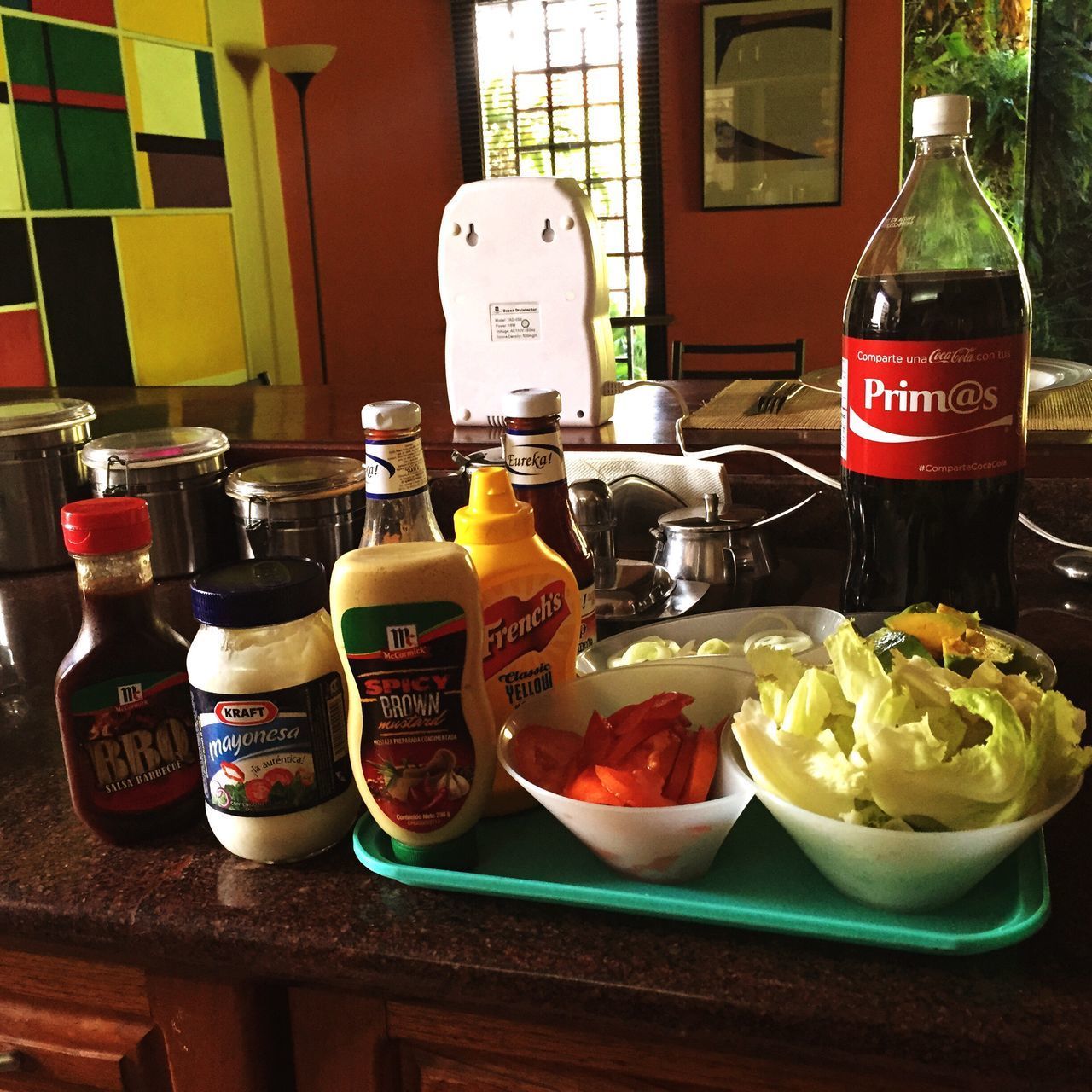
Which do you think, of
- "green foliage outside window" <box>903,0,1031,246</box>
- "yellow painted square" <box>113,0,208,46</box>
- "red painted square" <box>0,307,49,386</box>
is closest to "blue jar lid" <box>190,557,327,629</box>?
"red painted square" <box>0,307,49,386</box>

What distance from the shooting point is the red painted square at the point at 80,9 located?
3.48 m

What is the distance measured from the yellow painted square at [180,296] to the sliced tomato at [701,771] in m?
3.58

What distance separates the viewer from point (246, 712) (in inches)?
23.3

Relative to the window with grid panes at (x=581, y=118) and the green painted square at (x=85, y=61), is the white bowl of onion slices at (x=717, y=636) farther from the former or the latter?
the window with grid panes at (x=581, y=118)

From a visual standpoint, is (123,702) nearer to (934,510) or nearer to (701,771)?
(701,771)

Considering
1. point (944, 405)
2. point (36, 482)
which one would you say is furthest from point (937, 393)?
point (36, 482)

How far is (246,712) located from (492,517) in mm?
179

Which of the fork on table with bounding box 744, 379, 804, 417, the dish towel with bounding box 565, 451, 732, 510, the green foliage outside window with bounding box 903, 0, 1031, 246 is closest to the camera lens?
the dish towel with bounding box 565, 451, 732, 510

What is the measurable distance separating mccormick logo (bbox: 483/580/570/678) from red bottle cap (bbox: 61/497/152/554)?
21 centimetres

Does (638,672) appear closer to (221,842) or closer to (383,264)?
(221,842)

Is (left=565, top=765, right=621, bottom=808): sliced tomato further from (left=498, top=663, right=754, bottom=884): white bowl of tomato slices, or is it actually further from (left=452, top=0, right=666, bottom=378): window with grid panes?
(left=452, top=0, right=666, bottom=378): window with grid panes

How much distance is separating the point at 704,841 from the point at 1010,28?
4.23m

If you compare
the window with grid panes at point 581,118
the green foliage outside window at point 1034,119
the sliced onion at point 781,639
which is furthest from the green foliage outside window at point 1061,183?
the sliced onion at point 781,639

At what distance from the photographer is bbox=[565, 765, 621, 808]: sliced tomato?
0.56 meters
